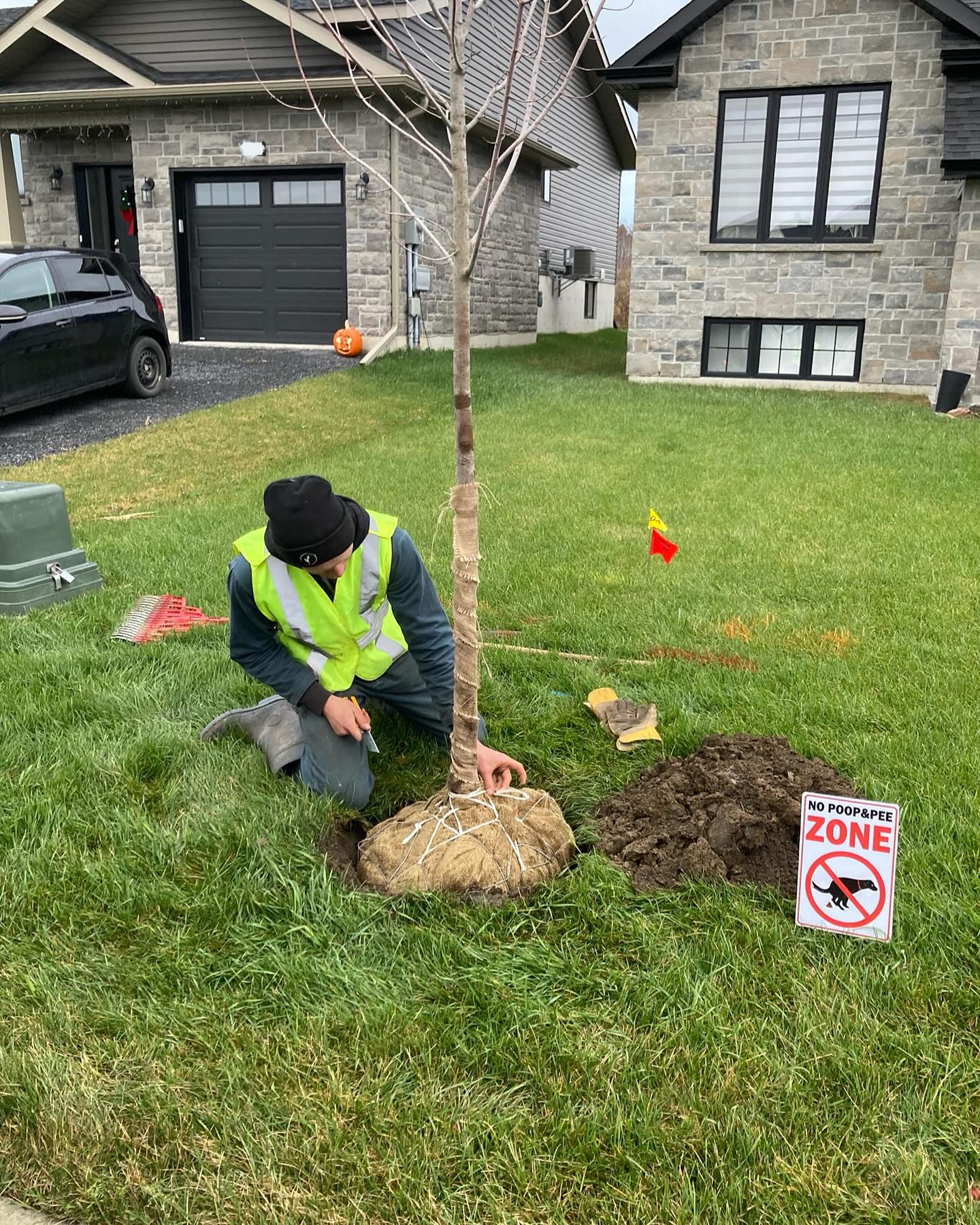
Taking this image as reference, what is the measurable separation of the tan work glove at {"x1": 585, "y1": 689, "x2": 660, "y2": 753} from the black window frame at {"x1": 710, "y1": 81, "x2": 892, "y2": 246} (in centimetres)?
1258

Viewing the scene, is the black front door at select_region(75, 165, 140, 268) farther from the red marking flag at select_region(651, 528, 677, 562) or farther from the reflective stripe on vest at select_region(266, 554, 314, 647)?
the reflective stripe on vest at select_region(266, 554, 314, 647)

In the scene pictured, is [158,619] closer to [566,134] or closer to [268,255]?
[268,255]

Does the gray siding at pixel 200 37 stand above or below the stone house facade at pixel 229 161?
above

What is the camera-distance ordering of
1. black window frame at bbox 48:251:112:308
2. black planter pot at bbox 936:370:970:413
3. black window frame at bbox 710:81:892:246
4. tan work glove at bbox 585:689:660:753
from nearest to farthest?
tan work glove at bbox 585:689:660:753, black window frame at bbox 48:251:112:308, black planter pot at bbox 936:370:970:413, black window frame at bbox 710:81:892:246

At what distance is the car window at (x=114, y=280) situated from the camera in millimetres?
11602

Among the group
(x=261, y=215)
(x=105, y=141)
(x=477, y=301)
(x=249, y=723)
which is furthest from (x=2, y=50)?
(x=249, y=723)

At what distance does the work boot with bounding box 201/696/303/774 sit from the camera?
3521 millimetres

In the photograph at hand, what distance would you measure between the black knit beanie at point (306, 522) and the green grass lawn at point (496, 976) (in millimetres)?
891

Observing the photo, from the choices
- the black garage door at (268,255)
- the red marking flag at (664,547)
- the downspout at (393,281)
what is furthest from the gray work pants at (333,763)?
the black garage door at (268,255)

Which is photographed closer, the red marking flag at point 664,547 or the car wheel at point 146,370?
the red marking flag at point 664,547

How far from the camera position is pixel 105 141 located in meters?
17.5

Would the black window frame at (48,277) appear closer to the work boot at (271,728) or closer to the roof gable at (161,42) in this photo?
the roof gable at (161,42)

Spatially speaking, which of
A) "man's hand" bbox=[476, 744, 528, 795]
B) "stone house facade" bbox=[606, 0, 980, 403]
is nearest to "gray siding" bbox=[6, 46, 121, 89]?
"stone house facade" bbox=[606, 0, 980, 403]

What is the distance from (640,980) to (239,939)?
108 cm
